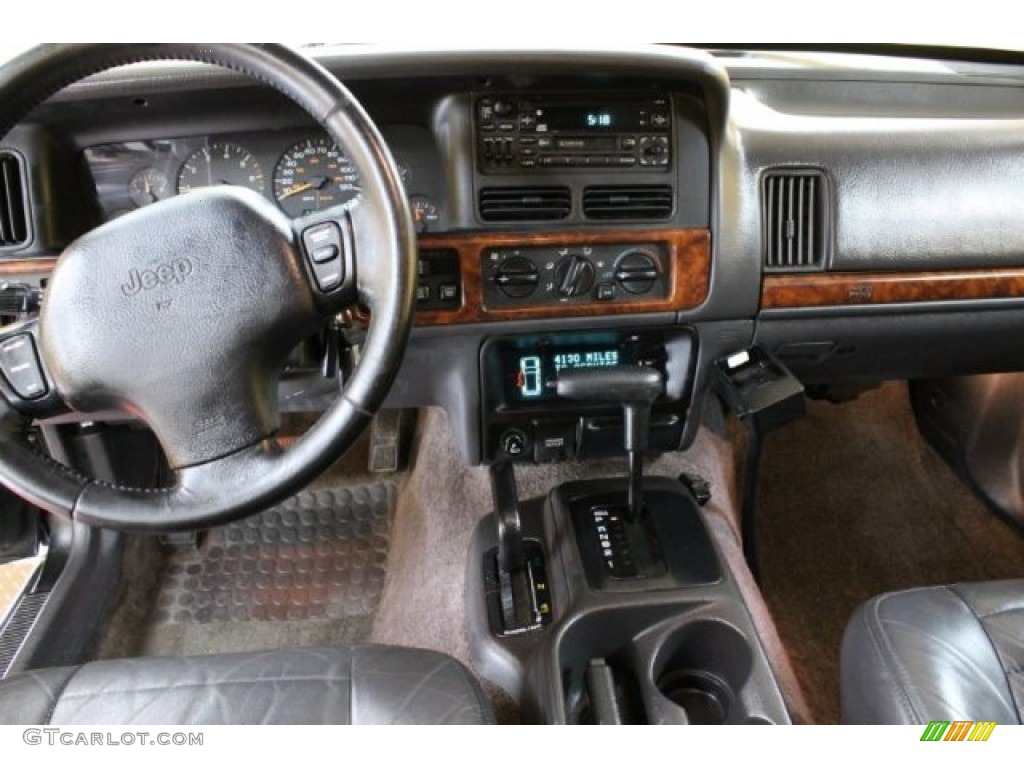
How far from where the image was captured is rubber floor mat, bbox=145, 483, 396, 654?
6.02 feet

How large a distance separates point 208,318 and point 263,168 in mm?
435

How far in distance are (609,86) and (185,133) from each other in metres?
0.65

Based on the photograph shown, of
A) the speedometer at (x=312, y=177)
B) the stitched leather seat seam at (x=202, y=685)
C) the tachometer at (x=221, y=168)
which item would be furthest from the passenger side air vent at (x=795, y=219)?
the stitched leather seat seam at (x=202, y=685)

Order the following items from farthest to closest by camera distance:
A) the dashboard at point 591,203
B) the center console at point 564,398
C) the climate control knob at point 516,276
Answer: the center console at point 564,398 < the climate control knob at point 516,276 < the dashboard at point 591,203

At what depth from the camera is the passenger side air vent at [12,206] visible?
4.09 ft

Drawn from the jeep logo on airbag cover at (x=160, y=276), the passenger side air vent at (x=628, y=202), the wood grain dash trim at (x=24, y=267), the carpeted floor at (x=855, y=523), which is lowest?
the carpeted floor at (x=855, y=523)

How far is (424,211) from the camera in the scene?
1324 millimetres

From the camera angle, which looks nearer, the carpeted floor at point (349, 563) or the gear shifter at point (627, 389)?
the gear shifter at point (627, 389)

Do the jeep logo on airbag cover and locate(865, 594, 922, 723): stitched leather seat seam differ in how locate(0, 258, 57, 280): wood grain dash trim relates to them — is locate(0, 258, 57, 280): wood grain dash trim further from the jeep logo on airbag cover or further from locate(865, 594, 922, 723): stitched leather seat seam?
locate(865, 594, 922, 723): stitched leather seat seam

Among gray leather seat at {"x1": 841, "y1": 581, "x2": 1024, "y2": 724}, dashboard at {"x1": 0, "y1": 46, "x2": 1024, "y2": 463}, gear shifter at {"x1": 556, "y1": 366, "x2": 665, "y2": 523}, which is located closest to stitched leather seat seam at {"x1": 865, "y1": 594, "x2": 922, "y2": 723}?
gray leather seat at {"x1": 841, "y1": 581, "x2": 1024, "y2": 724}

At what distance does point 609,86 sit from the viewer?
1.28m

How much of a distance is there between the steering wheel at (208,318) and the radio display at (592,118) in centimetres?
44

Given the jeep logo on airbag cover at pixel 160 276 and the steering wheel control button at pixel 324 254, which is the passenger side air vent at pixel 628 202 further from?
the jeep logo on airbag cover at pixel 160 276
